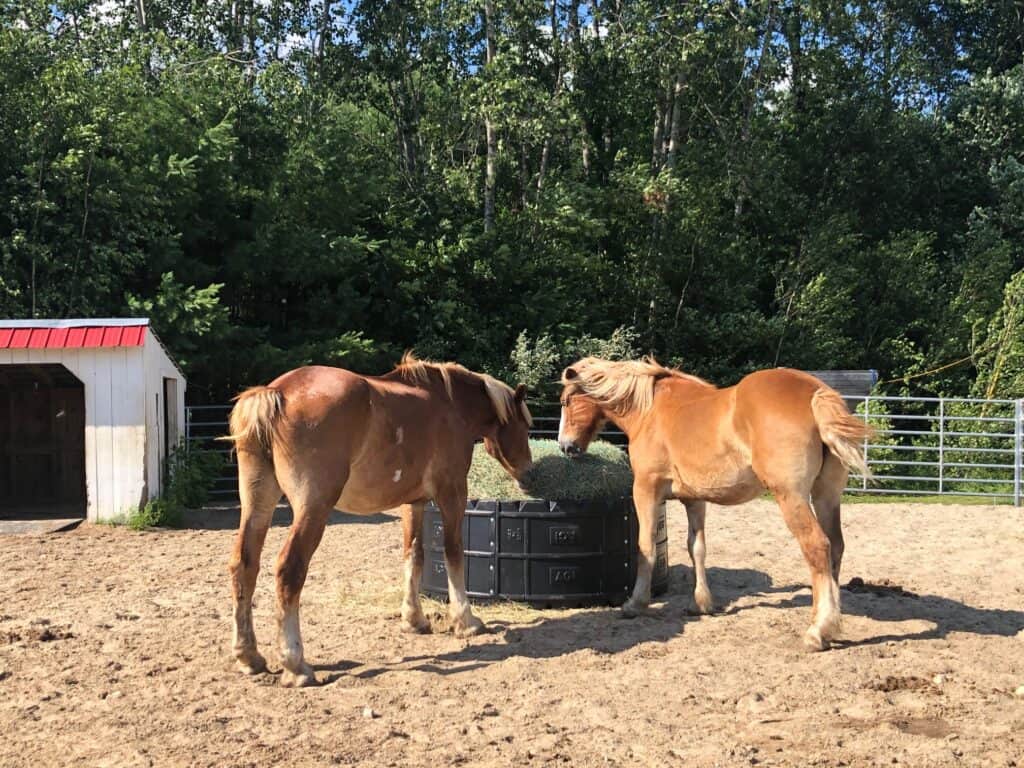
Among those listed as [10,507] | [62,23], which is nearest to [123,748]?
[10,507]

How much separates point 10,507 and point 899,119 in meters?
21.4

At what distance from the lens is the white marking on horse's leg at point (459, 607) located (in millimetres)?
5941

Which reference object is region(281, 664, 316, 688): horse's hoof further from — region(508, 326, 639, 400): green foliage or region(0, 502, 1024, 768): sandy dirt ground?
region(508, 326, 639, 400): green foliage

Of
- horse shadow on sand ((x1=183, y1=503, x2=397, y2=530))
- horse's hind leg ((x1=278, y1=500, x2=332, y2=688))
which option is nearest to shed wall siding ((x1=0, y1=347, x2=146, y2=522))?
horse shadow on sand ((x1=183, y1=503, x2=397, y2=530))

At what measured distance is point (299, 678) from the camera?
193 inches

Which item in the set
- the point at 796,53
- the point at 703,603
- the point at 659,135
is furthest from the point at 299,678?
the point at 796,53

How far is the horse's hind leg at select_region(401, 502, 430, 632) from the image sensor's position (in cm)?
607

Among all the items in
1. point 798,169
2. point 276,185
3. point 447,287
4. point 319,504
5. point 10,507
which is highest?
point 798,169

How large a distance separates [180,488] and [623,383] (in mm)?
6702

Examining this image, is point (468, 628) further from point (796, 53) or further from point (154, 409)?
point (796, 53)

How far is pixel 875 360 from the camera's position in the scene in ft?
68.9

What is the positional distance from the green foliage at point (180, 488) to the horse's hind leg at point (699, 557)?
6597 millimetres

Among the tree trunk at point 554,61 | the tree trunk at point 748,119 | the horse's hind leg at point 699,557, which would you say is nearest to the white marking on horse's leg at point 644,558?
the horse's hind leg at point 699,557

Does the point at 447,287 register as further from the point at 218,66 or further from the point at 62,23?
the point at 62,23
